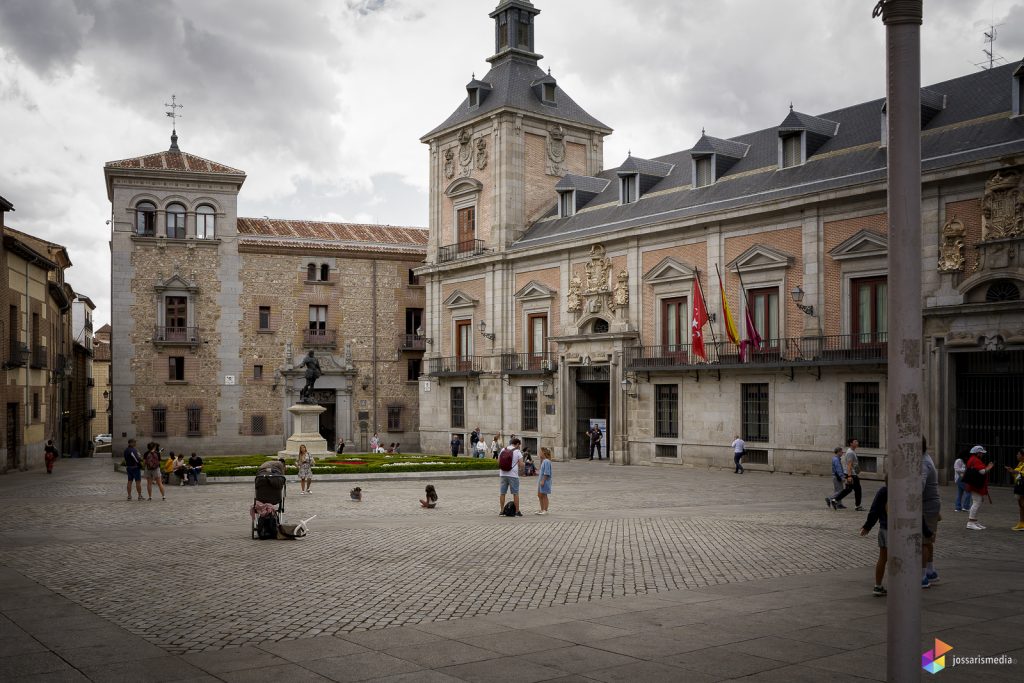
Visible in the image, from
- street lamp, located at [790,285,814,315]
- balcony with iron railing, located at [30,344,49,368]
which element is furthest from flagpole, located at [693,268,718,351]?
balcony with iron railing, located at [30,344,49,368]

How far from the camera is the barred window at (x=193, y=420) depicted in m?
47.9

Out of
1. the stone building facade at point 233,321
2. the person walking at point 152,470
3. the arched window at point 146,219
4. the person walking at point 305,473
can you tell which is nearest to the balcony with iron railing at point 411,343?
the stone building facade at point 233,321

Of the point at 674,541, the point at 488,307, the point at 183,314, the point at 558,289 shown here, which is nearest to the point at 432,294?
the point at 488,307

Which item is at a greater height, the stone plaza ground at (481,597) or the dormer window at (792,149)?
the dormer window at (792,149)

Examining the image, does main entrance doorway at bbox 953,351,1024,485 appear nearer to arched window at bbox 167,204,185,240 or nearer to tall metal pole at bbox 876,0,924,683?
tall metal pole at bbox 876,0,924,683

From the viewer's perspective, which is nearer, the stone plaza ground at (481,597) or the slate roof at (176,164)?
the stone plaza ground at (481,597)

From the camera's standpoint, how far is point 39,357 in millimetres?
37594

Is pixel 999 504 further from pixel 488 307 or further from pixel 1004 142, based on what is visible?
pixel 488 307

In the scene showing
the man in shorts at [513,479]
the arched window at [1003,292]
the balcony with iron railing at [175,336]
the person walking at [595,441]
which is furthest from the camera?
the balcony with iron railing at [175,336]

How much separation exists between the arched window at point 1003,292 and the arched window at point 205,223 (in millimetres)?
37310

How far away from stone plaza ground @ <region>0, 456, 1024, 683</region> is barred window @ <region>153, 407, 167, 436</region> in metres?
29.6

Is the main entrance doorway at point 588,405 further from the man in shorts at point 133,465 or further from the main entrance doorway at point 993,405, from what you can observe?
the man in shorts at point 133,465

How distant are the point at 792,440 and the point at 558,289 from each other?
13.4 metres

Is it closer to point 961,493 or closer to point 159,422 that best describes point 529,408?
point 159,422
